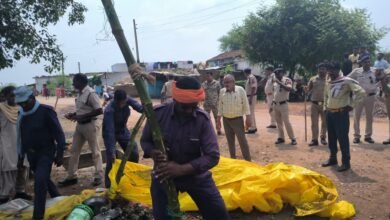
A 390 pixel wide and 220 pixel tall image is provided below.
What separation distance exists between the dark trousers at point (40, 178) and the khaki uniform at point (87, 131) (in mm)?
1738

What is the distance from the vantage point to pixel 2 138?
6398mm

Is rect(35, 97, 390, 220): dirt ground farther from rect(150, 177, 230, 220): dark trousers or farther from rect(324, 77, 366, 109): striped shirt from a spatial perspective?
rect(150, 177, 230, 220): dark trousers

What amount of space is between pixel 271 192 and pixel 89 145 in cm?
328

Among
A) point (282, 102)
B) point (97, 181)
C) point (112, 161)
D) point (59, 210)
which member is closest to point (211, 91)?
point (282, 102)

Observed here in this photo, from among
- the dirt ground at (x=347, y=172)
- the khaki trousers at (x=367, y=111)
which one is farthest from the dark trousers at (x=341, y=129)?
the khaki trousers at (x=367, y=111)

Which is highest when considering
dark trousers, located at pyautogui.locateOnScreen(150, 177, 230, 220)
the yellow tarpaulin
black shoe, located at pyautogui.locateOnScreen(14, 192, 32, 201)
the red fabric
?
the red fabric

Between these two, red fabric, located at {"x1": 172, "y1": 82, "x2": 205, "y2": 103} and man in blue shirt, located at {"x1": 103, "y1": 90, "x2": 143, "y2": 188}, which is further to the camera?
man in blue shirt, located at {"x1": 103, "y1": 90, "x2": 143, "y2": 188}

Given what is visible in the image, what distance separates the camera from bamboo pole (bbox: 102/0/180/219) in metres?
3.06

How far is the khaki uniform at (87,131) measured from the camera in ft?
22.4

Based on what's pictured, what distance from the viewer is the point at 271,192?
531 cm

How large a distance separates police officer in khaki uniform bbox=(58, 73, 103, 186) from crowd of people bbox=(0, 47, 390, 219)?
0.05 feet

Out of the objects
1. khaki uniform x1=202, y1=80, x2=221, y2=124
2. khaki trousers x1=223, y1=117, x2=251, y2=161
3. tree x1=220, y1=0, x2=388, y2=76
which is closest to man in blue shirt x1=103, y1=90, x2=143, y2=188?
khaki trousers x1=223, y1=117, x2=251, y2=161

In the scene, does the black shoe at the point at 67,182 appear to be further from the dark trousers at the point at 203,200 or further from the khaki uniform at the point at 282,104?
the khaki uniform at the point at 282,104

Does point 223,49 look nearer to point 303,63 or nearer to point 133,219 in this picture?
point 303,63
